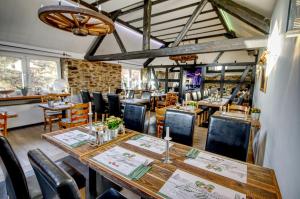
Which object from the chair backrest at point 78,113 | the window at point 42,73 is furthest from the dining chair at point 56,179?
the window at point 42,73

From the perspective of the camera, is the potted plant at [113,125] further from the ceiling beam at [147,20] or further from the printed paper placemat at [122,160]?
the ceiling beam at [147,20]

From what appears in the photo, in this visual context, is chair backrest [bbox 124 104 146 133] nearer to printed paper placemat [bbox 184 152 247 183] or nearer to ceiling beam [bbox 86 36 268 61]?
printed paper placemat [bbox 184 152 247 183]

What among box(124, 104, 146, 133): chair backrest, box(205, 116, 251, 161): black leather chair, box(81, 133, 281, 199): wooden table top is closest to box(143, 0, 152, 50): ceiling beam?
box(124, 104, 146, 133): chair backrest

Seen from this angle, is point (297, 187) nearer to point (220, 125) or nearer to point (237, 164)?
point (237, 164)

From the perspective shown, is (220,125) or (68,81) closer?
(220,125)

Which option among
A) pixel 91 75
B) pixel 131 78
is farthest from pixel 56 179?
pixel 131 78

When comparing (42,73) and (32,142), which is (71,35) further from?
(32,142)

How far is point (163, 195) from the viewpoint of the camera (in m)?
0.90

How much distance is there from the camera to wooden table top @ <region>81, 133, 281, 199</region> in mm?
944

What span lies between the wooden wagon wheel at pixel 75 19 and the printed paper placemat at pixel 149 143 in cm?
145

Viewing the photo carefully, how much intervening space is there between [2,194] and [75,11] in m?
2.28

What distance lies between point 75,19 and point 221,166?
2.23 metres

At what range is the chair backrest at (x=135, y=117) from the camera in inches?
92.0

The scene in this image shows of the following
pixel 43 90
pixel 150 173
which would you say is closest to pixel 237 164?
pixel 150 173
